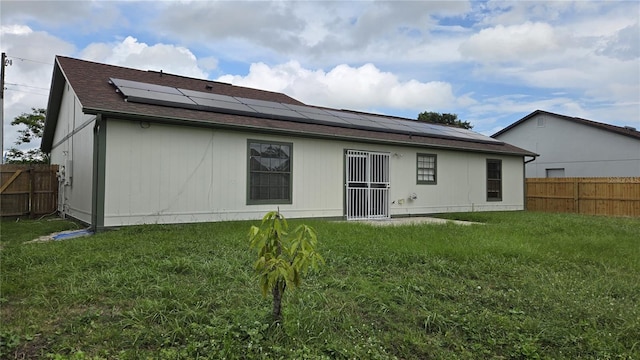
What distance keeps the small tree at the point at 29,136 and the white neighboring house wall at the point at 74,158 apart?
11.9 metres

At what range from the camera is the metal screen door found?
33.5ft

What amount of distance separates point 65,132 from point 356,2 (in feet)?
29.7

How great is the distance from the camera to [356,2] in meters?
9.80

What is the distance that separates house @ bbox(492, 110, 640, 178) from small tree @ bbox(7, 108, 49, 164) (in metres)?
27.3

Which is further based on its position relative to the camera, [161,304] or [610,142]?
[610,142]

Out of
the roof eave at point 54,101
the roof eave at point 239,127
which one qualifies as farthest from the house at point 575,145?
the roof eave at point 54,101

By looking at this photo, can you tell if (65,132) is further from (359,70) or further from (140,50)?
(359,70)

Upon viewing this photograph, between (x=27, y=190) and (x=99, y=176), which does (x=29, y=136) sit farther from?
(x=99, y=176)

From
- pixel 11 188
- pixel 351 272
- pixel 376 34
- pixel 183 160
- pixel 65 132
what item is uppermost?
pixel 376 34

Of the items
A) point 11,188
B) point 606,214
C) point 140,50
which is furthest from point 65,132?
point 606,214

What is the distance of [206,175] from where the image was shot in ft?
26.5

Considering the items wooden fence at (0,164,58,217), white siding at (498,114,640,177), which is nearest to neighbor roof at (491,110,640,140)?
white siding at (498,114,640,177)

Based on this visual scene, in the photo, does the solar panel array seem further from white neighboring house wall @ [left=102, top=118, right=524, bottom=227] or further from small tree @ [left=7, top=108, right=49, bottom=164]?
small tree @ [left=7, top=108, right=49, bottom=164]

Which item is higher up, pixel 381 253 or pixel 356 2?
pixel 356 2
